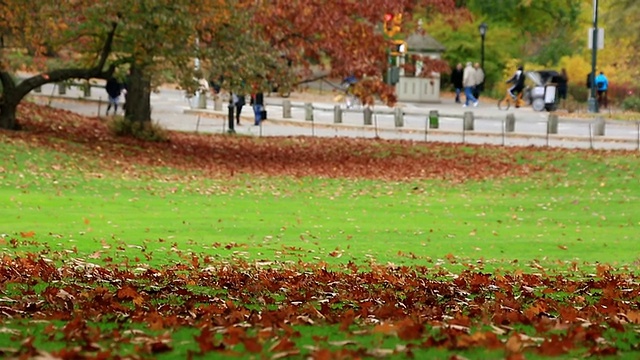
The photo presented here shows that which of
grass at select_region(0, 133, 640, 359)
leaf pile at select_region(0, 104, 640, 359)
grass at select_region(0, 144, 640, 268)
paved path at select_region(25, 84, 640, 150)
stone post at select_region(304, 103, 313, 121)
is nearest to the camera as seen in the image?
leaf pile at select_region(0, 104, 640, 359)

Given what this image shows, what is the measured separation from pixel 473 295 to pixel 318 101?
48646mm

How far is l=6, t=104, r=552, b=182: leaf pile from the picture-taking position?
98.5 feet

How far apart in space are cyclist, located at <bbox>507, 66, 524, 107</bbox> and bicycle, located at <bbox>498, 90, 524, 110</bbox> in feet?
0.41

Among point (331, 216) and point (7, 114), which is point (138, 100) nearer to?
point (7, 114)

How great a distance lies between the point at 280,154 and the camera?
1332 inches

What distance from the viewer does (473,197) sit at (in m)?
26.1

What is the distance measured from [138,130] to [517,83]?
24057mm

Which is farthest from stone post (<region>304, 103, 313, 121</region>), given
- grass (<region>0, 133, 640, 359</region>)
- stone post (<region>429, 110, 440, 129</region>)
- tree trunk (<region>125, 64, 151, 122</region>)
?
grass (<region>0, 133, 640, 359</region>)

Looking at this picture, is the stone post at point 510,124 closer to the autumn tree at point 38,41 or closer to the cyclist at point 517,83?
the cyclist at point 517,83

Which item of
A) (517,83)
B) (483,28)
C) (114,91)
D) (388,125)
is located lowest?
(388,125)

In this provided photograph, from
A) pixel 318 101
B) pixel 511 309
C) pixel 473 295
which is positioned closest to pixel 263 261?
pixel 473 295

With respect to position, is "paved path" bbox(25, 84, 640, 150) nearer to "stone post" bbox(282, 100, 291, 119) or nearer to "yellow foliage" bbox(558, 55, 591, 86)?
"stone post" bbox(282, 100, 291, 119)

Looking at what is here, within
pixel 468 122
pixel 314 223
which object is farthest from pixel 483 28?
pixel 314 223

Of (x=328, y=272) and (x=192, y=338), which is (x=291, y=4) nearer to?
(x=328, y=272)
